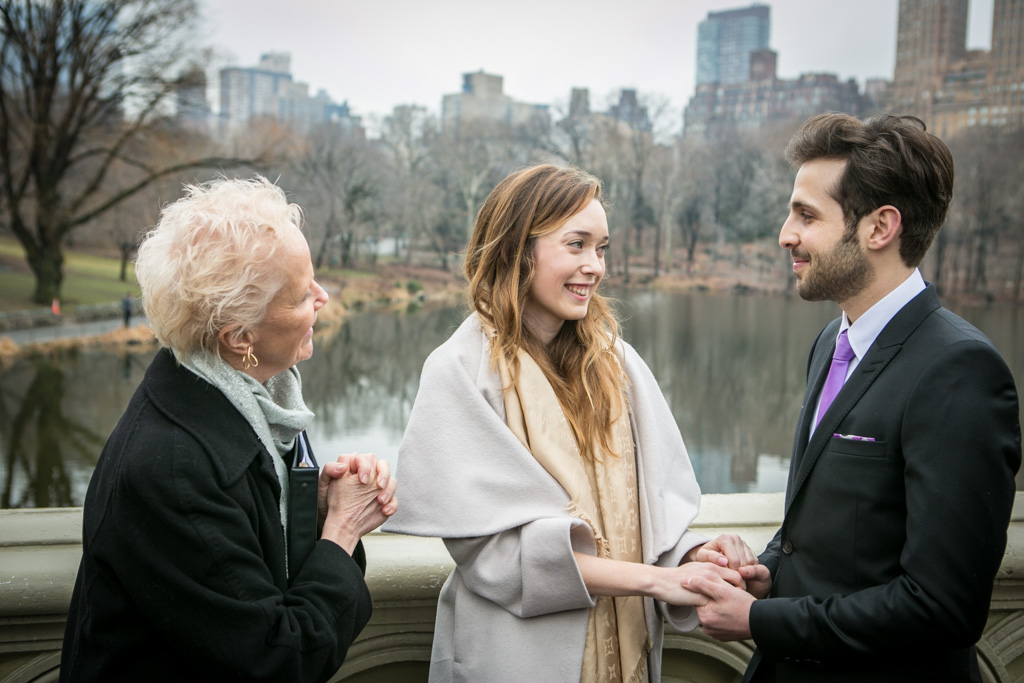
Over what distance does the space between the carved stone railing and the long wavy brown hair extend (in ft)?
1.51

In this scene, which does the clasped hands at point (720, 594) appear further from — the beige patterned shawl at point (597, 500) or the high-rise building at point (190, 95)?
the high-rise building at point (190, 95)

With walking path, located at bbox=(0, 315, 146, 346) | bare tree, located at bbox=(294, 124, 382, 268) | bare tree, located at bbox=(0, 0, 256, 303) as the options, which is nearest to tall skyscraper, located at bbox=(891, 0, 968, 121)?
bare tree, located at bbox=(294, 124, 382, 268)

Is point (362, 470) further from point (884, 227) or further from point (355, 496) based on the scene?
point (884, 227)

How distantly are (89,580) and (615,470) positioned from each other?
0.93m

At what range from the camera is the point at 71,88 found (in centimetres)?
1966

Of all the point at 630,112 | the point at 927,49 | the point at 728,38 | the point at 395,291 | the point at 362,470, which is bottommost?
the point at 395,291

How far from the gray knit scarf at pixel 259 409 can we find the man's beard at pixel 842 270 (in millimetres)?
970

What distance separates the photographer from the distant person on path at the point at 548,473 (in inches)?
56.9

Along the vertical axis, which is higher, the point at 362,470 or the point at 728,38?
the point at 728,38

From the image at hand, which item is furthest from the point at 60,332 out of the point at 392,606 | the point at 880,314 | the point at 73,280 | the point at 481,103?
the point at 481,103

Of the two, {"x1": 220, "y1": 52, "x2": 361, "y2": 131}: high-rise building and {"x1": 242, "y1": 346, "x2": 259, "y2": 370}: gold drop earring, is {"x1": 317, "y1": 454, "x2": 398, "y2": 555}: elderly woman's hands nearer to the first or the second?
{"x1": 242, "y1": 346, "x2": 259, "y2": 370}: gold drop earring

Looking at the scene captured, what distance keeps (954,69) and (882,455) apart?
133 ft

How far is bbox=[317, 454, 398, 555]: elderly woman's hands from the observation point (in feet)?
4.34

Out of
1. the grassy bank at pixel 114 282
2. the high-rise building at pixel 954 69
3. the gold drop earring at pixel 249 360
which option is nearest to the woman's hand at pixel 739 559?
the gold drop earring at pixel 249 360
